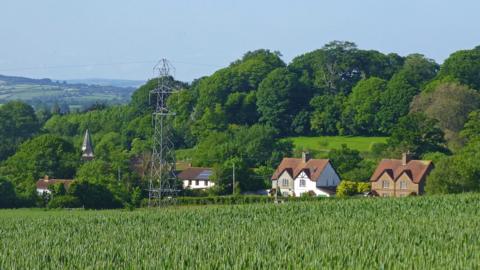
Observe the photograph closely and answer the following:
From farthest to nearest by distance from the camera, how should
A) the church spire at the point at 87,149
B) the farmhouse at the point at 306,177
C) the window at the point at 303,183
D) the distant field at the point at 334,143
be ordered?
the church spire at the point at 87,149, the distant field at the point at 334,143, the window at the point at 303,183, the farmhouse at the point at 306,177

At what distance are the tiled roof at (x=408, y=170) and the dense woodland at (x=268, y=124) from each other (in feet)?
6.20

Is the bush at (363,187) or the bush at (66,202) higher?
the bush at (363,187)

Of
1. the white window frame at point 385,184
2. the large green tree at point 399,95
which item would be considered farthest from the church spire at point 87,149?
the white window frame at point 385,184

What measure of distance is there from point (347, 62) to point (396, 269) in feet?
339

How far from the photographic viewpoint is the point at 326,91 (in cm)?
11381

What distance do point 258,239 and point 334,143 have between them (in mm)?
68102

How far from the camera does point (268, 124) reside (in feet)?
333

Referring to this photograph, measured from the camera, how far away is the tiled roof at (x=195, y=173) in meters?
75.2

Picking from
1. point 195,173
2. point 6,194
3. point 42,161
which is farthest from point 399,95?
point 6,194

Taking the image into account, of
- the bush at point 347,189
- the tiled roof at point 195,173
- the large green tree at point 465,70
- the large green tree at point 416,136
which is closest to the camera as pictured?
the bush at point 347,189

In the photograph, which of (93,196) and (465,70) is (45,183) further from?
Answer: (465,70)

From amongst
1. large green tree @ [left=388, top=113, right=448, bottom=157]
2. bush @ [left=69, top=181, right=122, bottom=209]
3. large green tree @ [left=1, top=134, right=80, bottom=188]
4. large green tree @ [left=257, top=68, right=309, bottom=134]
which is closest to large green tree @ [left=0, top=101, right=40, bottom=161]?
large green tree @ [left=1, top=134, right=80, bottom=188]

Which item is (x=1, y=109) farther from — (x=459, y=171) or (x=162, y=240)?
(x=162, y=240)

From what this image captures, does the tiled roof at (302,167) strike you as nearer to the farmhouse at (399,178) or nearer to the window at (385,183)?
the farmhouse at (399,178)
